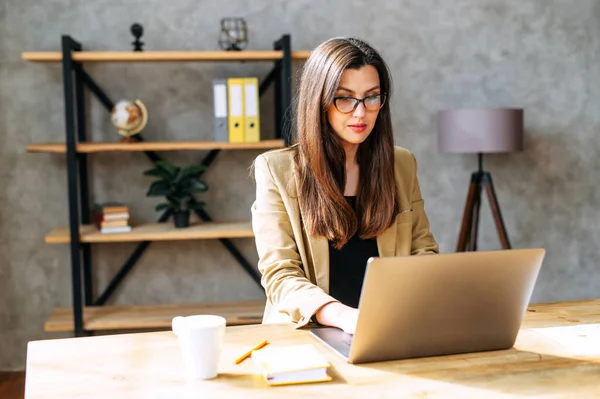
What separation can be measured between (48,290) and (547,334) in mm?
2914

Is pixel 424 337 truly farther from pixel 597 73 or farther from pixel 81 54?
pixel 597 73

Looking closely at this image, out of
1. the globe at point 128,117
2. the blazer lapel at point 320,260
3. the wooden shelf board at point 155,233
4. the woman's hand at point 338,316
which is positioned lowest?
the wooden shelf board at point 155,233

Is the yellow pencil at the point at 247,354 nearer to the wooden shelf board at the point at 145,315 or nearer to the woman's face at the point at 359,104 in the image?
Answer: the woman's face at the point at 359,104

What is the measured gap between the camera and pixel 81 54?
3.39 m

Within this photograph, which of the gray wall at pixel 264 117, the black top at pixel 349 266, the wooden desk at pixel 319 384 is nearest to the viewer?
the wooden desk at pixel 319 384

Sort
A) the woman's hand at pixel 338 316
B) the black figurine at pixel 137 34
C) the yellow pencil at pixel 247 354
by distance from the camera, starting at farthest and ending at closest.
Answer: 1. the black figurine at pixel 137 34
2. the woman's hand at pixel 338 316
3. the yellow pencil at pixel 247 354

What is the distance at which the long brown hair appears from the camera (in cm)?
187

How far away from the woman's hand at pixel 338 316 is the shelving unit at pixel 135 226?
70.1 inches

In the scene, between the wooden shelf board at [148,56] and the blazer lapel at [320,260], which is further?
the wooden shelf board at [148,56]

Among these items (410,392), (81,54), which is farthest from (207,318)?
(81,54)

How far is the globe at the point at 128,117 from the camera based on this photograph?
354 cm

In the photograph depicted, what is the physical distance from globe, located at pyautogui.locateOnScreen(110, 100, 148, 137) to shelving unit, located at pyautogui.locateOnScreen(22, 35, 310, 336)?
0.10 metres

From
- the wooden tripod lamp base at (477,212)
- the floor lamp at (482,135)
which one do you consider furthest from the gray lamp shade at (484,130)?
the wooden tripod lamp base at (477,212)

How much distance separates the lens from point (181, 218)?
358 cm
